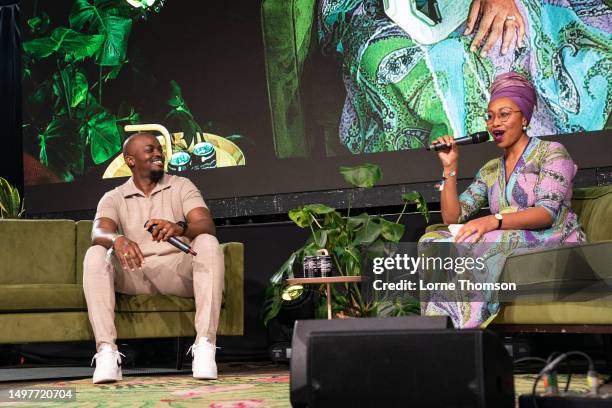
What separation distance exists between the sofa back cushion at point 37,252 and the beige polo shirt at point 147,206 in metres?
0.61

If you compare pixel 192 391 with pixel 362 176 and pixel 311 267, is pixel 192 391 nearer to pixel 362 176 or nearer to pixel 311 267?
pixel 311 267

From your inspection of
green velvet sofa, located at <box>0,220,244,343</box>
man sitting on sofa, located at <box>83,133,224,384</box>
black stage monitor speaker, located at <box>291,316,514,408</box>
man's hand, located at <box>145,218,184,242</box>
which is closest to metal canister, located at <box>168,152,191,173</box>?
man sitting on sofa, located at <box>83,133,224,384</box>

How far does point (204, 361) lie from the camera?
3418mm

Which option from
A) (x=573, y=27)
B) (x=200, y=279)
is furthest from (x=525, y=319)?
(x=573, y=27)

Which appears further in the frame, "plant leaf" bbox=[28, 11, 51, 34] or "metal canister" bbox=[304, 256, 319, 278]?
"plant leaf" bbox=[28, 11, 51, 34]

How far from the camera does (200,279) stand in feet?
11.7

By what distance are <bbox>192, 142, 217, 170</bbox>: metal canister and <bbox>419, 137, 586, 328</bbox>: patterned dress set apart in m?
1.93

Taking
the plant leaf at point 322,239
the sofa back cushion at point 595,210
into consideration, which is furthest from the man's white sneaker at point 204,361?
the sofa back cushion at point 595,210

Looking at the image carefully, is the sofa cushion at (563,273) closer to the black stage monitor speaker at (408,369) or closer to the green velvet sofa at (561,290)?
the green velvet sofa at (561,290)

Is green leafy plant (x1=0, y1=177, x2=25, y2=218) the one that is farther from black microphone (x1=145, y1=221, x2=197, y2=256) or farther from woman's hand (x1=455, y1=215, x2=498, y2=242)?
woman's hand (x1=455, y1=215, x2=498, y2=242)

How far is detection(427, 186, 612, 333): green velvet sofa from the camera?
312 centimetres

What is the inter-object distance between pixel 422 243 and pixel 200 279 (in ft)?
3.17

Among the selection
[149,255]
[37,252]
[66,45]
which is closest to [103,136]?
[66,45]

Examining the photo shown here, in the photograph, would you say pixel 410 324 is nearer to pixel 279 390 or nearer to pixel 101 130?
pixel 279 390
